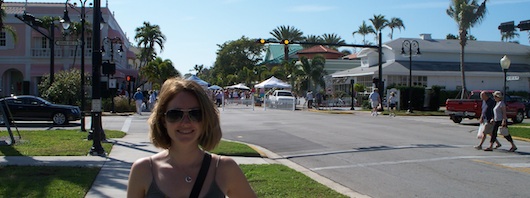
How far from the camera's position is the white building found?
156 ft

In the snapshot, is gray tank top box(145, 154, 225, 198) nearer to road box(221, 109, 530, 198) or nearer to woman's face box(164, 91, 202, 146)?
woman's face box(164, 91, 202, 146)

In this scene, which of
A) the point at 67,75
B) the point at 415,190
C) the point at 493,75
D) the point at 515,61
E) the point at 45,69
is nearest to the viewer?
the point at 415,190

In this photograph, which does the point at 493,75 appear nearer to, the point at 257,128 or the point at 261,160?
→ the point at 257,128

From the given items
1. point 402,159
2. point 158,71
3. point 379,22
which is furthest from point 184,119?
point 379,22

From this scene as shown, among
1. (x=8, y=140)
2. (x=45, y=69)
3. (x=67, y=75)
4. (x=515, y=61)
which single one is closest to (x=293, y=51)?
(x=515, y=61)

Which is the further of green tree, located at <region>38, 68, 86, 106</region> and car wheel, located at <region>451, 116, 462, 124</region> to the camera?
green tree, located at <region>38, 68, 86, 106</region>

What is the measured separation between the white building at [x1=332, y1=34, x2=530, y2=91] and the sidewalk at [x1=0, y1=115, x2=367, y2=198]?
35483 mm

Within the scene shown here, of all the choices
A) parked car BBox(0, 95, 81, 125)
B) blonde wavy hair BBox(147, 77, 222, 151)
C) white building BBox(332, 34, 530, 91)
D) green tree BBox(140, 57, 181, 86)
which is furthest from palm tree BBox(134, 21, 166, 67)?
blonde wavy hair BBox(147, 77, 222, 151)

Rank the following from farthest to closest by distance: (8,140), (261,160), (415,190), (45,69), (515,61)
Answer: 1. (515,61)
2. (45,69)
3. (8,140)
4. (261,160)
5. (415,190)

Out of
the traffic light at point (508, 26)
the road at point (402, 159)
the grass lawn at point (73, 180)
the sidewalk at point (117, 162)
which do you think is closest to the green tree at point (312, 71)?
the road at point (402, 159)

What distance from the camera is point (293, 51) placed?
92.9 meters

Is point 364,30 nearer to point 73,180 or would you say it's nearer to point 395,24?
point 395,24

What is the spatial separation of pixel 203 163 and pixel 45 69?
147 ft

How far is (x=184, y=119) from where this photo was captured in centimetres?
306
